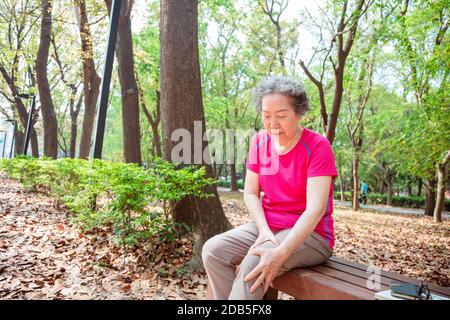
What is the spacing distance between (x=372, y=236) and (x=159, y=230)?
6.40 m

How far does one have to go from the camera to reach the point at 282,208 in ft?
8.60

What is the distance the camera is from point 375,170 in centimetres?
3684

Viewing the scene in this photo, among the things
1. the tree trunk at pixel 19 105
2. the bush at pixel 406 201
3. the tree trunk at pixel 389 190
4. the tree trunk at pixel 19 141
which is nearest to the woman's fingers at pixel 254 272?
the tree trunk at pixel 19 105

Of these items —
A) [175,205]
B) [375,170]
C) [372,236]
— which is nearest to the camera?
[175,205]

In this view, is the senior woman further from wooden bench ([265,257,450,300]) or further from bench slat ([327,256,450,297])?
bench slat ([327,256,450,297])

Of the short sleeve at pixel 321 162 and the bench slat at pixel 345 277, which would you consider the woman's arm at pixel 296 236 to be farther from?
the bench slat at pixel 345 277

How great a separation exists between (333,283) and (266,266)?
410mm

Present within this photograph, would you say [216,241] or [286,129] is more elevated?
[286,129]

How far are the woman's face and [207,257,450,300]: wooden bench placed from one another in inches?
38.0

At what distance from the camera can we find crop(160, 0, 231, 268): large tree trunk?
16.1 ft

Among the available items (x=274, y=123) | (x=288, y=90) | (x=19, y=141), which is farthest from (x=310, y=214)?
(x=19, y=141)

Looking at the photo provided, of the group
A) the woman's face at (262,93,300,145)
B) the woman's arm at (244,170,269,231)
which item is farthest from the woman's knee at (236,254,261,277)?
the woman's face at (262,93,300,145)
